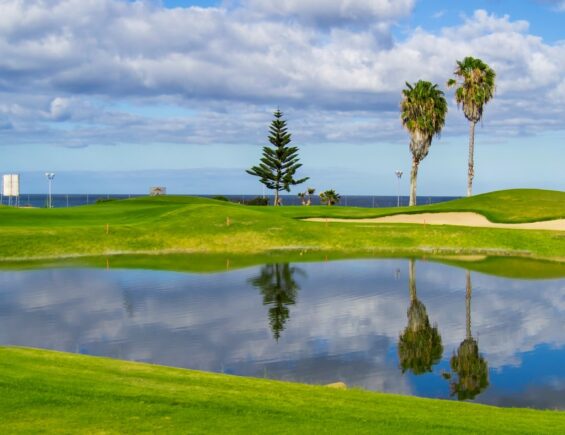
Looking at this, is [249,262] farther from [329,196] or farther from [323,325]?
[329,196]

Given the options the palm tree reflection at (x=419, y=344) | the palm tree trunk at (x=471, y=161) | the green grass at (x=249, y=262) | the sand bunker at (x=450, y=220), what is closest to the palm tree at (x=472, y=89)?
the palm tree trunk at (x=471, y=161)

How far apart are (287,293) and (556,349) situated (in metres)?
12.7

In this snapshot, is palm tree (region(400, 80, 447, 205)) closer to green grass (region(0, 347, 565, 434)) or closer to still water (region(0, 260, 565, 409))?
still water (region(0, 260, 565, 409))

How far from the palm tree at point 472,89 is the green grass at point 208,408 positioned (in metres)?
77.9

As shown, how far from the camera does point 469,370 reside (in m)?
18.1

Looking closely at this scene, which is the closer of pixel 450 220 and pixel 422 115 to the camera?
pixel 450 220

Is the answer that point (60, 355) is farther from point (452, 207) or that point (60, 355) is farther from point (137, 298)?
point (452, 207)

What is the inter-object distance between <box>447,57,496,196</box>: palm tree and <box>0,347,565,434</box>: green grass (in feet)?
255


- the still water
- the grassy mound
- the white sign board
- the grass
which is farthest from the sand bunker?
the white sign board

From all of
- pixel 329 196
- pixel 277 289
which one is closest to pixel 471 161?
pixel 329 196

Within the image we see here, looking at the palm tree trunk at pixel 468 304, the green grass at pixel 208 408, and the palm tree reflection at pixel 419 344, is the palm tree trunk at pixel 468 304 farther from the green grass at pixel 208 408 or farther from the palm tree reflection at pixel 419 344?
the green grass at pixel 208 408

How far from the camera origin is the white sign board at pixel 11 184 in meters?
110

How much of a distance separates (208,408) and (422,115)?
8740cm

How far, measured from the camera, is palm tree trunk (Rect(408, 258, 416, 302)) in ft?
96.7
